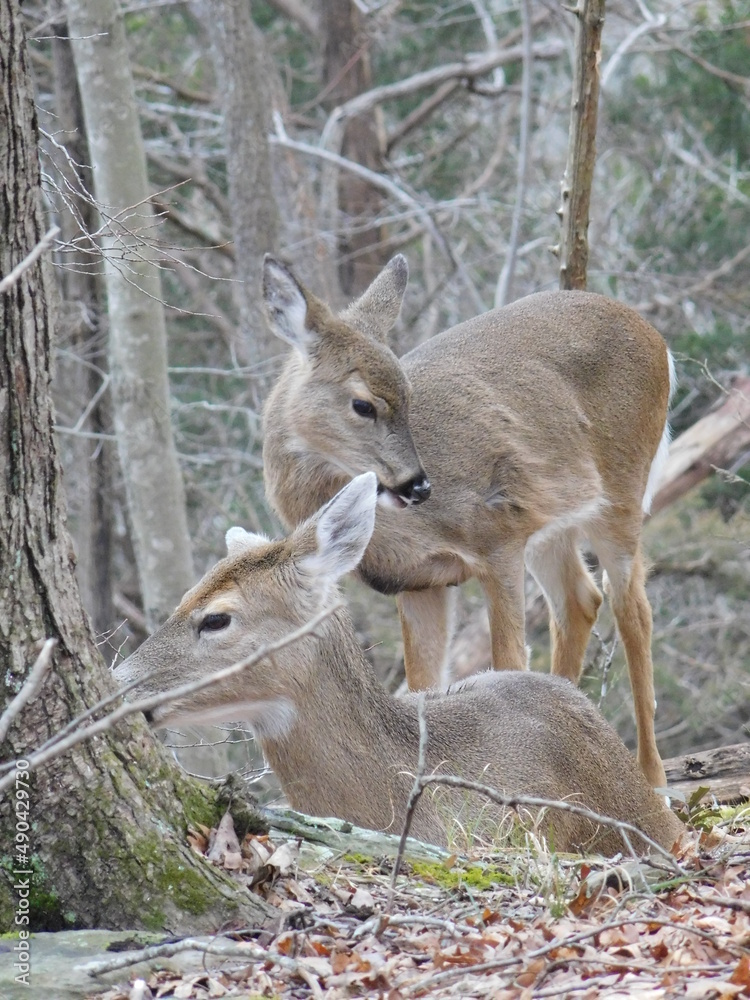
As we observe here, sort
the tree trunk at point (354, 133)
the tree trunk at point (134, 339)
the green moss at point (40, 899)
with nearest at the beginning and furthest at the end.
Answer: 1. the green moss at point (40, 899)
2. the tree trunk at point (134, 339)
3. the tree trunk at point (354, 133)

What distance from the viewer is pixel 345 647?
544cm

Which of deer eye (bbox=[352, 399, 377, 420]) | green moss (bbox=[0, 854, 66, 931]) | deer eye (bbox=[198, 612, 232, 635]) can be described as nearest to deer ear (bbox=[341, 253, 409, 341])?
deer eye (bbox=[352, 399, 377, 420])

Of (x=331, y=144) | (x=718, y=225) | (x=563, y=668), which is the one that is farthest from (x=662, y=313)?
(x=563, y=668)

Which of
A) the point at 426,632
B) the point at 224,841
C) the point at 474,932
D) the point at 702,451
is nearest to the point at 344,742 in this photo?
the point at 224,841

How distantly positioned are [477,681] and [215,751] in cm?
400

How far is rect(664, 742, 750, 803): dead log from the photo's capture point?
7164mm

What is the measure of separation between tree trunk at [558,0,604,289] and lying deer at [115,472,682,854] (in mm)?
3230

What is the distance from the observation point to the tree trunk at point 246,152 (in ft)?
37.3

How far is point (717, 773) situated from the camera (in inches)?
294

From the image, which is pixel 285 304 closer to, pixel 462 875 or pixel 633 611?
pixel 633 611

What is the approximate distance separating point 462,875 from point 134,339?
5777mm

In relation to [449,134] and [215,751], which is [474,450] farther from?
[449,134]

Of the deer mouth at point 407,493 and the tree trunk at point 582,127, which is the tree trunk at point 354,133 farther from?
the deer mouth at point 407,493

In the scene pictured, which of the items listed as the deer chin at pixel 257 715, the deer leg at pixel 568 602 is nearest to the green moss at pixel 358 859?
the deer chin at pixel 257 715
